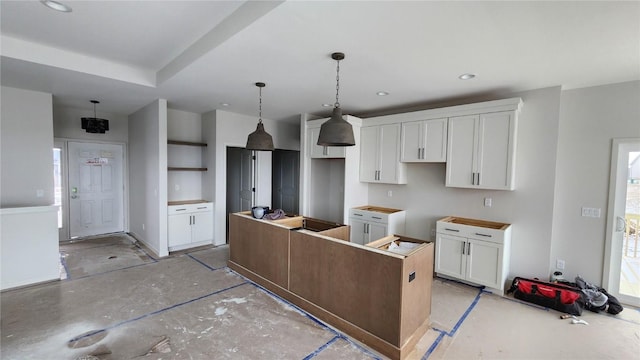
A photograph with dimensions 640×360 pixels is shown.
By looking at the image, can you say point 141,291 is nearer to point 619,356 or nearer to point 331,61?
point 331,61

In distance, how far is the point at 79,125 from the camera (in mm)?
5422

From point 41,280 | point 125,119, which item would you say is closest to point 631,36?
point 41,280

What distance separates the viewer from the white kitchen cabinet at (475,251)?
134 inches

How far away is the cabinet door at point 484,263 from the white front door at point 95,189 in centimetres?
675

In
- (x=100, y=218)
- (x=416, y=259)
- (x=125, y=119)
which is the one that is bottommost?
(x=100, y=218)

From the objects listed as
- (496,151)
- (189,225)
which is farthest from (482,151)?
(189,225)

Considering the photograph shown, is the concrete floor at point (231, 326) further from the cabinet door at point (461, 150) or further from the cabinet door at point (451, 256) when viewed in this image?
the cabinet door at point (461, 150)

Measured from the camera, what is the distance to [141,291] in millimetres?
3408

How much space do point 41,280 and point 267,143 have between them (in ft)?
11.3

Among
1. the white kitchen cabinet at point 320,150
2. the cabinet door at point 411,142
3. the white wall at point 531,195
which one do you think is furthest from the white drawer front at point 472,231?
the white kitchen cabinet at point 320,150

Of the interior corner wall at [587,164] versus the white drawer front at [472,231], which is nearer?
the interior corner wall at [587,164]

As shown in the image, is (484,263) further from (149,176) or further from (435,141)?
(149,176)

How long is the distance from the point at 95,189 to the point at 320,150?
4.72 metres

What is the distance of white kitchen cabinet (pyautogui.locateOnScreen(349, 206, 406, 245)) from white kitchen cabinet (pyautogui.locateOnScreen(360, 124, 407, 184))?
1.78 ft
